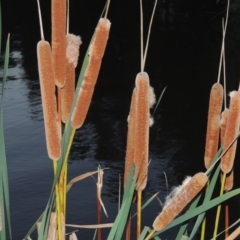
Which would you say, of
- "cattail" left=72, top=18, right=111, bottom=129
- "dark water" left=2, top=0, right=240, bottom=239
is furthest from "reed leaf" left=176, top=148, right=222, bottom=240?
"dark water" left=2, top=0, right=240, bottom=239

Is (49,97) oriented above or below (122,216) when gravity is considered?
above

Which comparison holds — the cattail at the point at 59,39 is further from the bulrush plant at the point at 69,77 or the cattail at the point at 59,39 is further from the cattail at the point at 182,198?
the cattail at the point at 182,198

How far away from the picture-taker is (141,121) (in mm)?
1402

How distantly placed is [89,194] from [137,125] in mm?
6288

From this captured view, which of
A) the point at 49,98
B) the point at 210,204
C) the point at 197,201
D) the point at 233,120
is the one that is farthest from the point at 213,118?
the point at 49,98

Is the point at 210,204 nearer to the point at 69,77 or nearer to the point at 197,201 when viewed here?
the point at 197,201

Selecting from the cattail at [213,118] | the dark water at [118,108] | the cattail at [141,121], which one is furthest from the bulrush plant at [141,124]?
the dark water at [118,108]

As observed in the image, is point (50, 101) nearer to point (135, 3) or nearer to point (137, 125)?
point (137, 125)

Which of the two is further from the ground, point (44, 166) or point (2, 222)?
point (2, 222)

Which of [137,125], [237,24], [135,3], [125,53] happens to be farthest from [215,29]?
[137,125]

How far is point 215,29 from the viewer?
1692 centimetres

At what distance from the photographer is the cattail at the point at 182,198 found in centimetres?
128

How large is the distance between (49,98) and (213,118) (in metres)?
0.48

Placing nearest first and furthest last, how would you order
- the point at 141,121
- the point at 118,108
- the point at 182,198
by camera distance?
the point at 182,198 < the point at 141,121 < the point at 118,108
